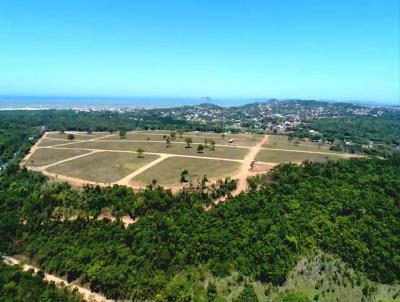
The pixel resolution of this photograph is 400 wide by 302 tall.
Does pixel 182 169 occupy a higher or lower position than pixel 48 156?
lower

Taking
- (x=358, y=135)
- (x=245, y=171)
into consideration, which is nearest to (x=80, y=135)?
(x=245, y=171)

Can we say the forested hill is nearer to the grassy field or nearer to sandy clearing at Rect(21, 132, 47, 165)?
sandy clearing at Rect(21, 132, 47, 165)

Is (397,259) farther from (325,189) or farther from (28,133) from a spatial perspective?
(28,133)

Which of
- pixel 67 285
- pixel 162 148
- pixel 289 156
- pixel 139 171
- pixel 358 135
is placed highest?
pixel 162 148

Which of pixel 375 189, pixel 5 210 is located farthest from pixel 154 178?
pixel 375 189

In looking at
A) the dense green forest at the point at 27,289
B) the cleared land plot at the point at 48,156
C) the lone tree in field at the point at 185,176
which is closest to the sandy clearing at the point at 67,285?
the dense green forest at the point at 27,289

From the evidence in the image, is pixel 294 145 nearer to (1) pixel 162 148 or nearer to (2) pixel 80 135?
(1) pixel 162 148
